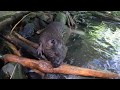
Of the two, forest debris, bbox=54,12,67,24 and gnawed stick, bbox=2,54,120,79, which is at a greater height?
forest debris, bbox=54,12,67,24

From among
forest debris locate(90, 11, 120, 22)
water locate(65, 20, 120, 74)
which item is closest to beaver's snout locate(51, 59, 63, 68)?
water locate(65, 20, 120, 74)

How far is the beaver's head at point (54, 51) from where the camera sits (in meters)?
2.41

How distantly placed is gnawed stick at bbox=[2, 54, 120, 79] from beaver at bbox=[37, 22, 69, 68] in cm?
6

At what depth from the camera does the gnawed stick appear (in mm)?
2412

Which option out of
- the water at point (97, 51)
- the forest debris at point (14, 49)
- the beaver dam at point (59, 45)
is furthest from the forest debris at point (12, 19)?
the water at point (97, 51)

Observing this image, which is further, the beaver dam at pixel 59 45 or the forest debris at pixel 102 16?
the forest debris at pixel 102 16

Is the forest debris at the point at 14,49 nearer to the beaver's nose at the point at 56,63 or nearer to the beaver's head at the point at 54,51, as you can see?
the beaver's head at the point at 54,51

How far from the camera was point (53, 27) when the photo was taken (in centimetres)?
266

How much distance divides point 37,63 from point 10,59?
0.29 metres

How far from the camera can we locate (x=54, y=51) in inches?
96.3

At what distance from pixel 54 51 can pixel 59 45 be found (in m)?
0.09

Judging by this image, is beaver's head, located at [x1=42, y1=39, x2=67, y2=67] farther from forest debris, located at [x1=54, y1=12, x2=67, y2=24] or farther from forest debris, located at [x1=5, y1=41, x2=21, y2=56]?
forest debris, located at [x1=54, y1=12, x2=67, y2=24]
